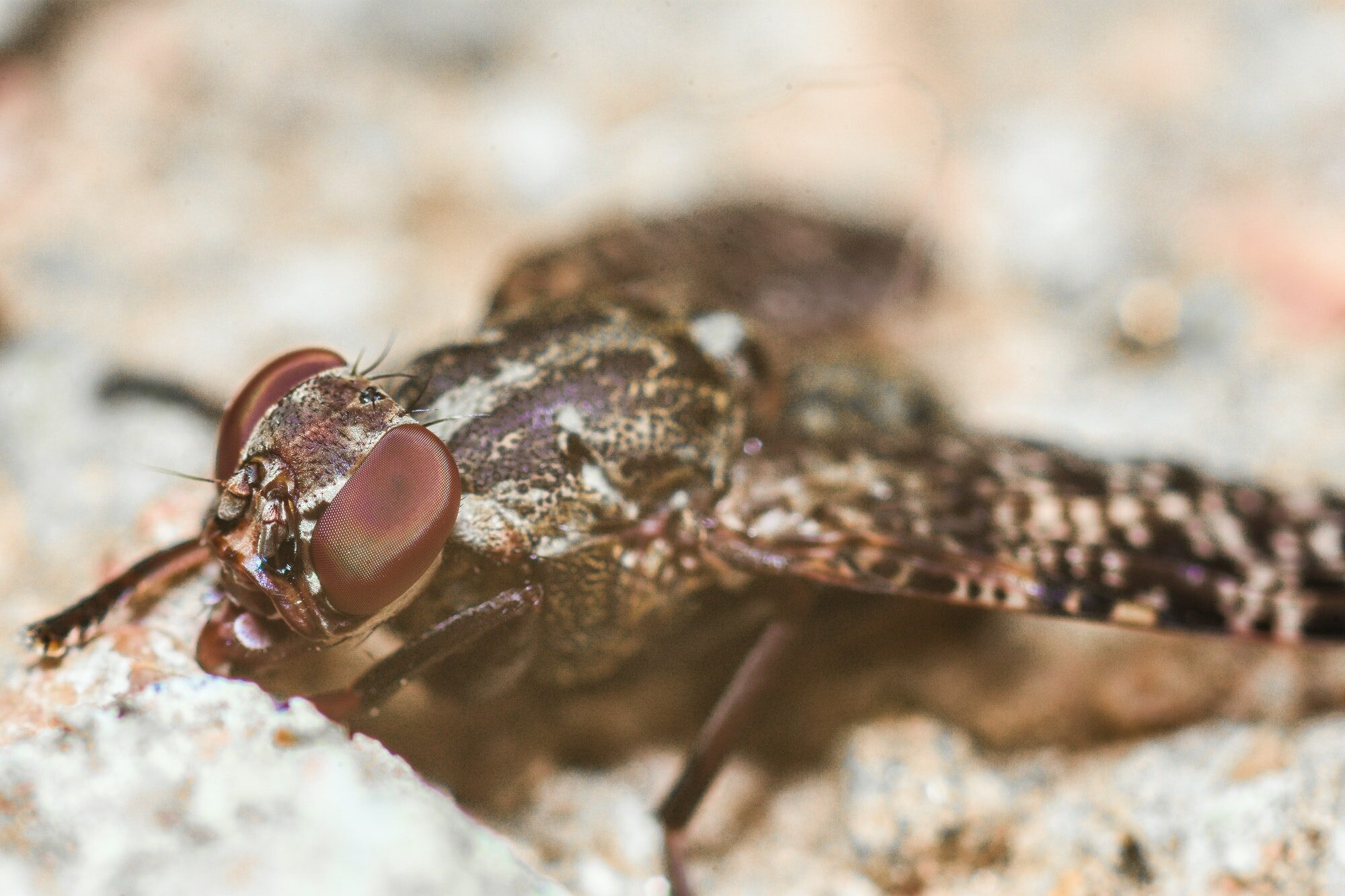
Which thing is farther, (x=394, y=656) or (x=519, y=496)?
(x=519, y=496)

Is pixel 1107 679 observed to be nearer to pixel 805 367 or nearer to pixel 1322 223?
pixel 805 367

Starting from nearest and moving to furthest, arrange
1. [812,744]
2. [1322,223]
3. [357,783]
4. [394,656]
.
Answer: [357,783], [394,656], [812,744], [1322,223]

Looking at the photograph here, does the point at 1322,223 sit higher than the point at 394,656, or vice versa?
the point at 394,656

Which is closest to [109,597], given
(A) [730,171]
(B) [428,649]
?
(B) [428,649]

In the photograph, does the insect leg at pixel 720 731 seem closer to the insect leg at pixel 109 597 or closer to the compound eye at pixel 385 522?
the compound eye at pixel 385 522

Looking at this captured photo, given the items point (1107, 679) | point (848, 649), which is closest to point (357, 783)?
point (848, 649)

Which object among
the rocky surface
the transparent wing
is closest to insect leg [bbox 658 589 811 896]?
the transparent wing

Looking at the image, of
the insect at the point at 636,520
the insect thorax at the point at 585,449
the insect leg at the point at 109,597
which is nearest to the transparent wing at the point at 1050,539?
the insect at the point at 636,520

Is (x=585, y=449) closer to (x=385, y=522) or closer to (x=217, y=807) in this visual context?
(x=385, y=522)
